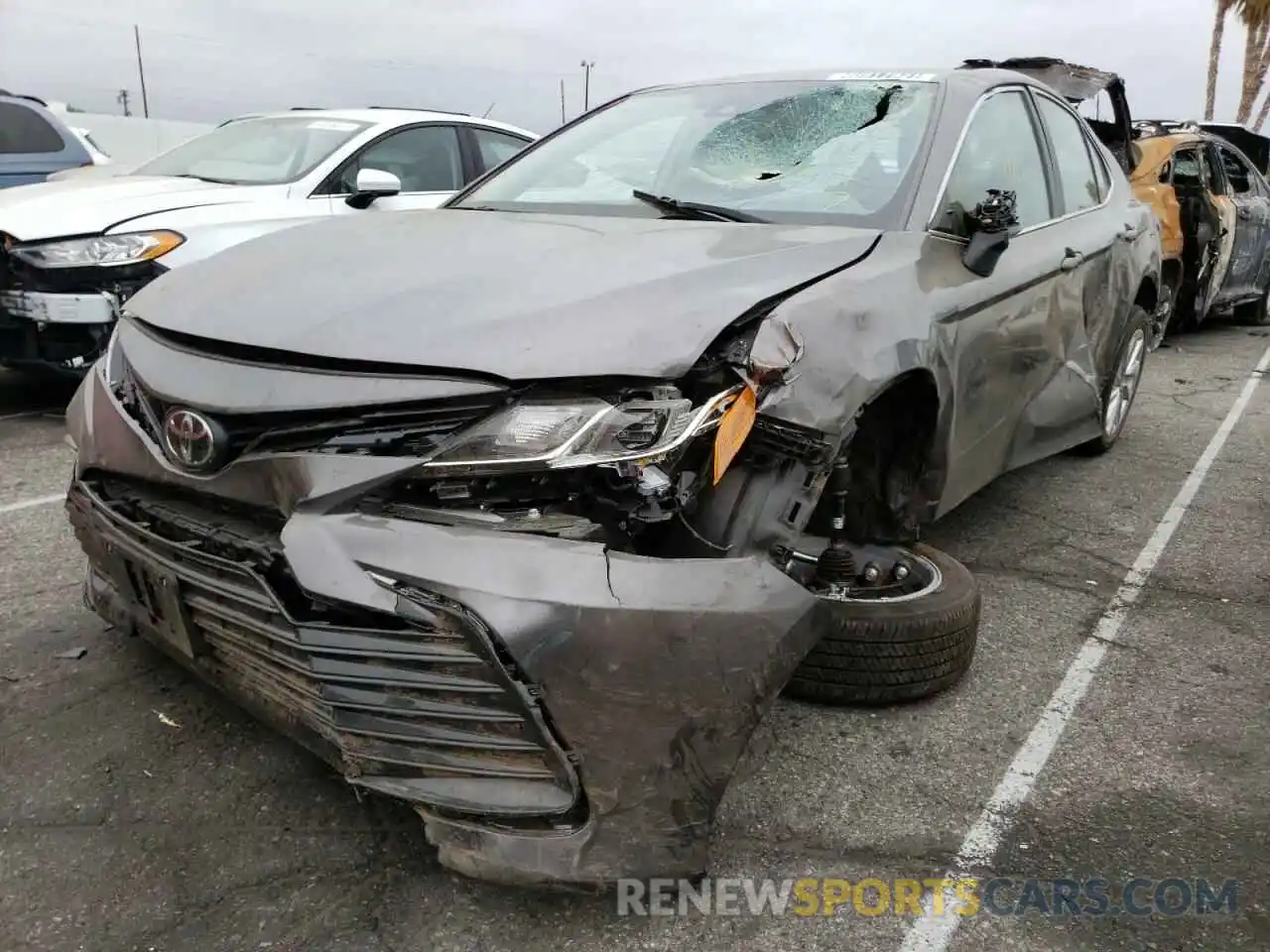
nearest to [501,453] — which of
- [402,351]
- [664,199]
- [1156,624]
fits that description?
[402,351]

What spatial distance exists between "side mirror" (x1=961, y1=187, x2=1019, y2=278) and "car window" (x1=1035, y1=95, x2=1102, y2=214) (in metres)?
1.21

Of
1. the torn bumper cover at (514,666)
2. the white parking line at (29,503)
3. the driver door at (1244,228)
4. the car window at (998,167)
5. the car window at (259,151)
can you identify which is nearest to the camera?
the torn bumper cover at (514,666)

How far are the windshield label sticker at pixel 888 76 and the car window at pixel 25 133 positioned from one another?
6890mm

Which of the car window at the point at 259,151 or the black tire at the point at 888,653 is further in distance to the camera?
the car window at the point at 259,151

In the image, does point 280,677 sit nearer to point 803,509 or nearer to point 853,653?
point 803,509

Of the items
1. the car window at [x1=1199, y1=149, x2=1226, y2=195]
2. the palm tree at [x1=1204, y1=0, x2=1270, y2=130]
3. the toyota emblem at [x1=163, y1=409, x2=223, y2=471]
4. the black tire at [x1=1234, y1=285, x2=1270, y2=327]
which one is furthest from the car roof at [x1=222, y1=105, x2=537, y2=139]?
the palm tree at [x1=1204, y1=0, x2=1270, y2=130]

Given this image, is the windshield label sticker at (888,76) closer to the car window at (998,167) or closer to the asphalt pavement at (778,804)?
the car window at (998,167)

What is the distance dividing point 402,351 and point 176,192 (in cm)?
426

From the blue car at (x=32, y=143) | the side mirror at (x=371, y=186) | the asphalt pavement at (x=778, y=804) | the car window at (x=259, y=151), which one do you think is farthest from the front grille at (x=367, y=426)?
the blue car at (x=32, y=143)

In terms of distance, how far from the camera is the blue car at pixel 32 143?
758cm

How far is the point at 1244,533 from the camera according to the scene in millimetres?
4422

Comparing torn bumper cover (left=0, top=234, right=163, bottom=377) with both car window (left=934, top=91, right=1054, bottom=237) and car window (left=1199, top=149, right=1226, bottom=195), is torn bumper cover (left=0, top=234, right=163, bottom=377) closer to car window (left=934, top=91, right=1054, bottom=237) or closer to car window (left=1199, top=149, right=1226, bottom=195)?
car window (left=934, top=91, right=1054, bottom=237)

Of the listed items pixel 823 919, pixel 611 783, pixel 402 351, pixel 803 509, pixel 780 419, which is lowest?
pixel 823 919

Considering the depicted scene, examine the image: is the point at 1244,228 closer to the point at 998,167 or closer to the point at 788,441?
the point at 998,167
